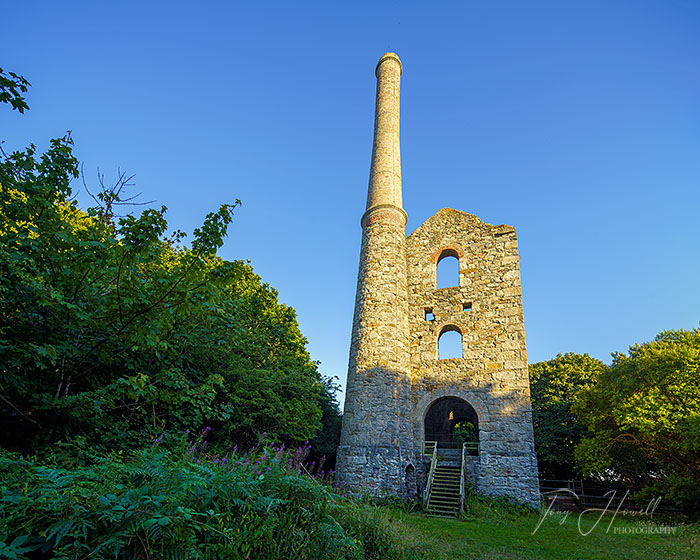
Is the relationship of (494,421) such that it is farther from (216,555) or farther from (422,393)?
(216,555)

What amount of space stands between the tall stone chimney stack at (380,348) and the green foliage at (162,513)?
7.83 m

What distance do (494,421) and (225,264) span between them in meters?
12.0

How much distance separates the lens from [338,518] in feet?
17.2

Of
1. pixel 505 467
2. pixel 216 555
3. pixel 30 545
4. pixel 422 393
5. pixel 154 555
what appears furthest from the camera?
pixel 422 393

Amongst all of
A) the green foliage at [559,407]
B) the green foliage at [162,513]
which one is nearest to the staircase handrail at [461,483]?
the green foliage at [559,407]

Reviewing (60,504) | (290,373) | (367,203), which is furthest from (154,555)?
(367,203)

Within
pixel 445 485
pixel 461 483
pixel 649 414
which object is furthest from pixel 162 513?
pixel 649 414

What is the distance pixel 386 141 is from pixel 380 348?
32.6 ft

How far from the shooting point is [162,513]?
2.86 metres

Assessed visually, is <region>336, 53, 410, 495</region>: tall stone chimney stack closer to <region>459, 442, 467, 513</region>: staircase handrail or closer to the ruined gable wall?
the ruined gable wall

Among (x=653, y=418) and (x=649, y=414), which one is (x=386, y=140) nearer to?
(x=649, y=414)

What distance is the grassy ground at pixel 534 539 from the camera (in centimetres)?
713

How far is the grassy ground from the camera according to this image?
7.13 m

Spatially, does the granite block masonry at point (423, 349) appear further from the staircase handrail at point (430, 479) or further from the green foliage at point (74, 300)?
the green foliage at point (74, 300)
